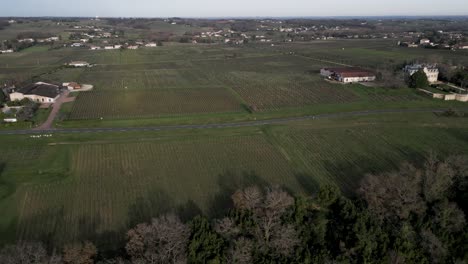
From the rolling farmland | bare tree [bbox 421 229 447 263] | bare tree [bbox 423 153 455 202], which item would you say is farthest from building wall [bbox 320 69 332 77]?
bare tree [bbox 421 229 447 263]

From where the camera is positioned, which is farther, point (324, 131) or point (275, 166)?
point (324, 131)

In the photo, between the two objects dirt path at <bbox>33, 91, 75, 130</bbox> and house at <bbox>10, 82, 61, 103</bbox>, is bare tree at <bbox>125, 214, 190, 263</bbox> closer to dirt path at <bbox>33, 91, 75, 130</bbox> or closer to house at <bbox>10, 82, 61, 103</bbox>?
dirt path at <bbox>33, 91, 75, 130</bbox>

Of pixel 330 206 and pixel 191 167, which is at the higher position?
pixel 330 206

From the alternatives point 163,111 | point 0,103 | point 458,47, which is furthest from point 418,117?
point 458,47

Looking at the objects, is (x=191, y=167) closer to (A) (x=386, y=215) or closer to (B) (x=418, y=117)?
(A) (x=386, y=215)

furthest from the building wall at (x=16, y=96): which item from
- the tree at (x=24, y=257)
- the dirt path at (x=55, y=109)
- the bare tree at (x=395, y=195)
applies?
the bare tree at (x=395, y=195)

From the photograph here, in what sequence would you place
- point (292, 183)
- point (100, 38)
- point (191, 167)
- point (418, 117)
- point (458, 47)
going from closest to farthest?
1. point (292, 183)
2. point (191, 167)
3. point (418, 117)
4. point (458, 47)
5. point (100, 38)

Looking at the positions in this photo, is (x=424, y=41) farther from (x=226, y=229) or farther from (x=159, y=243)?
(x=159, y=243)
